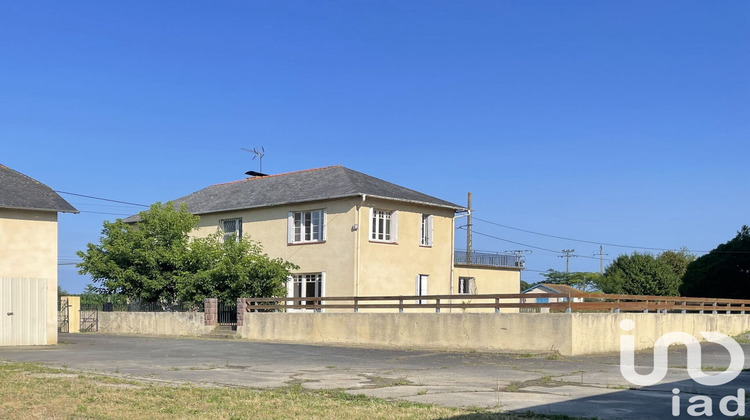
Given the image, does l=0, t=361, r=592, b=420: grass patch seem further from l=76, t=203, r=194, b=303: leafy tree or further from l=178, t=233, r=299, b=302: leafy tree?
l=76, t=203, r=194, b=303: leafy tree

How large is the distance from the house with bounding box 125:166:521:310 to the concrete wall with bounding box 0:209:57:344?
1056 centimetres

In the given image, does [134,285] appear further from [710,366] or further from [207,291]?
[710,366]

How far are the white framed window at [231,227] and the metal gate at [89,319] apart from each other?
269 inches

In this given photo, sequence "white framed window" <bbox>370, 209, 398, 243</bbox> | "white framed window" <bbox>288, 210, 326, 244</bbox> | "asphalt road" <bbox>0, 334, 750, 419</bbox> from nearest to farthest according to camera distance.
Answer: "asphalt road" <bbox>0, 334, 750, 419</bbox>
"white framed window" <bbox>370, 209, 398, 243</bbox>
"white framed window" <bbox>288, 210, 326, 244</bbox>

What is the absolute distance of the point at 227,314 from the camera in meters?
31.6

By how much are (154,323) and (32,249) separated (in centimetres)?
924

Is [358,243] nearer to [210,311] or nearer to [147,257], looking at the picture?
[210,311]

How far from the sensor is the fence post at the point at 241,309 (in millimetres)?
29438

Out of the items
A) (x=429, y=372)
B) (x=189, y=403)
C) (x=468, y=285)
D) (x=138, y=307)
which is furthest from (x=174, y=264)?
(x=189, y=403)

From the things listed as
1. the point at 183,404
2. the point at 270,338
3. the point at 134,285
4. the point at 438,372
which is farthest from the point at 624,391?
the point at 134,285

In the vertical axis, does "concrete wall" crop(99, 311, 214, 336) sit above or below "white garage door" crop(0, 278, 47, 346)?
below

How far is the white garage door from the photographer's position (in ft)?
76.6

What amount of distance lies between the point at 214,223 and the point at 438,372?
78.4 ft

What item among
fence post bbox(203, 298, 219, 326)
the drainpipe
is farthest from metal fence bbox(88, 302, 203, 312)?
the drainpipe
